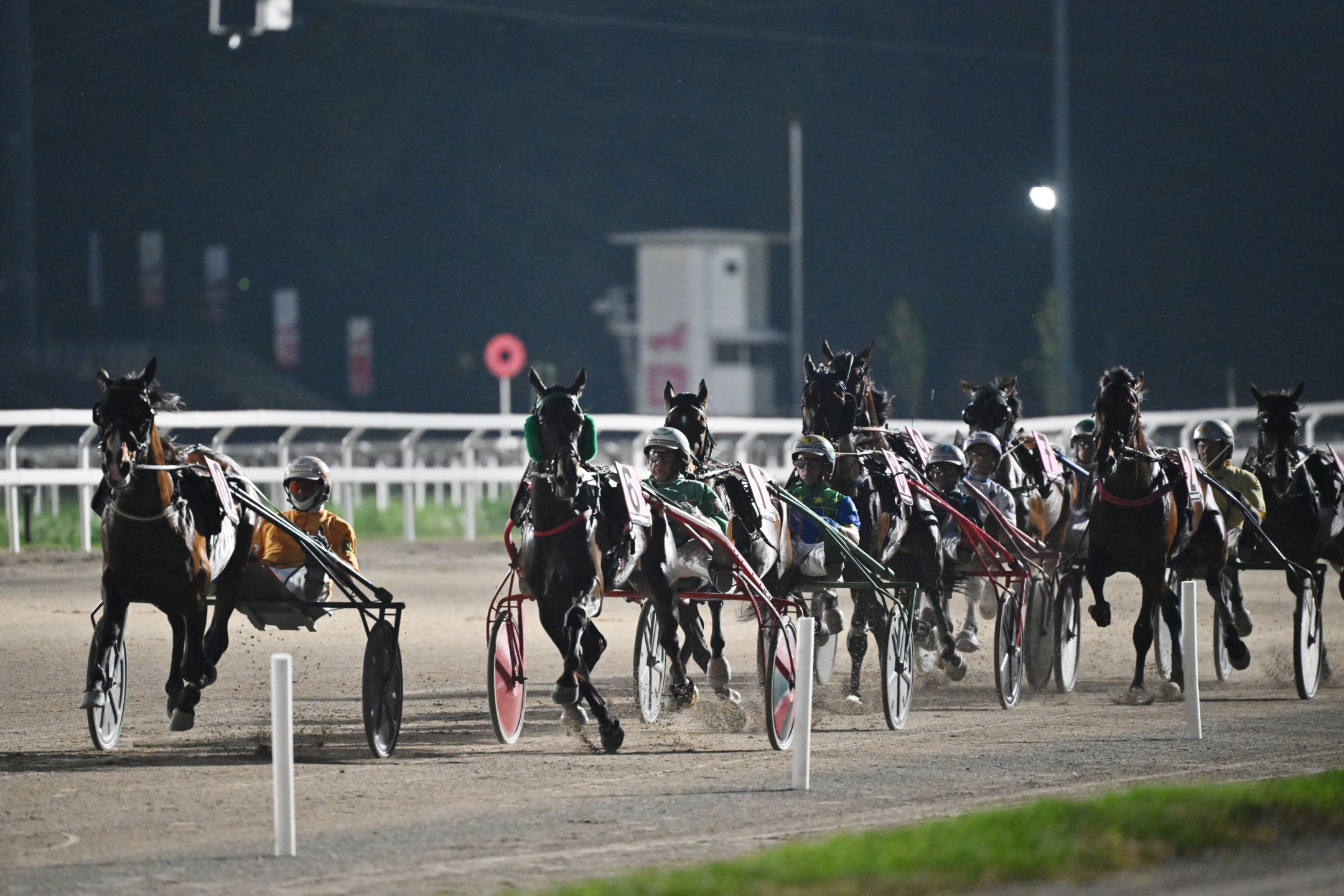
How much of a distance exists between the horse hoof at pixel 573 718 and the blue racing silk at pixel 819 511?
7.21 feet

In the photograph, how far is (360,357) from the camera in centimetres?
4541

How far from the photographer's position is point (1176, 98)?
48000 mm

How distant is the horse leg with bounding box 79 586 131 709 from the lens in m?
8.73

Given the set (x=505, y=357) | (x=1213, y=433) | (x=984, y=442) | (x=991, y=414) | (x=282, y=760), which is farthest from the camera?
(x=505, y=357)

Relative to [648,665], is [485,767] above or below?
below

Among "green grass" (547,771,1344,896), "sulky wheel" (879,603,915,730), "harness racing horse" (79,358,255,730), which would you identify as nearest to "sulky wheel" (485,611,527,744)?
"harness racing horse" (79,358,255,730)

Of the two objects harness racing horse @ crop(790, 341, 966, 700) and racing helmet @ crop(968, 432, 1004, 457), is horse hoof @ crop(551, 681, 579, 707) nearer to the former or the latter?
harness racing horse @ crop(790, 341, 966, 700)

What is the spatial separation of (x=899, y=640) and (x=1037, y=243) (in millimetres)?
39535

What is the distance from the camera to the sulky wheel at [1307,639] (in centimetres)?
1188

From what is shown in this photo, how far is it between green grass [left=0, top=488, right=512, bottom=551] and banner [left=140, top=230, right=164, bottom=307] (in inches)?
879

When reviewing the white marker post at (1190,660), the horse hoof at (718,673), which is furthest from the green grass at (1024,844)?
the horse hoof at (718,673)

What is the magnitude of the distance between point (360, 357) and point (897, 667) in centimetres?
3589

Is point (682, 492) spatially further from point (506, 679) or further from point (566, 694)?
point (566, 694)

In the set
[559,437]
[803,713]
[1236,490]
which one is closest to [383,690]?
[559,437]
